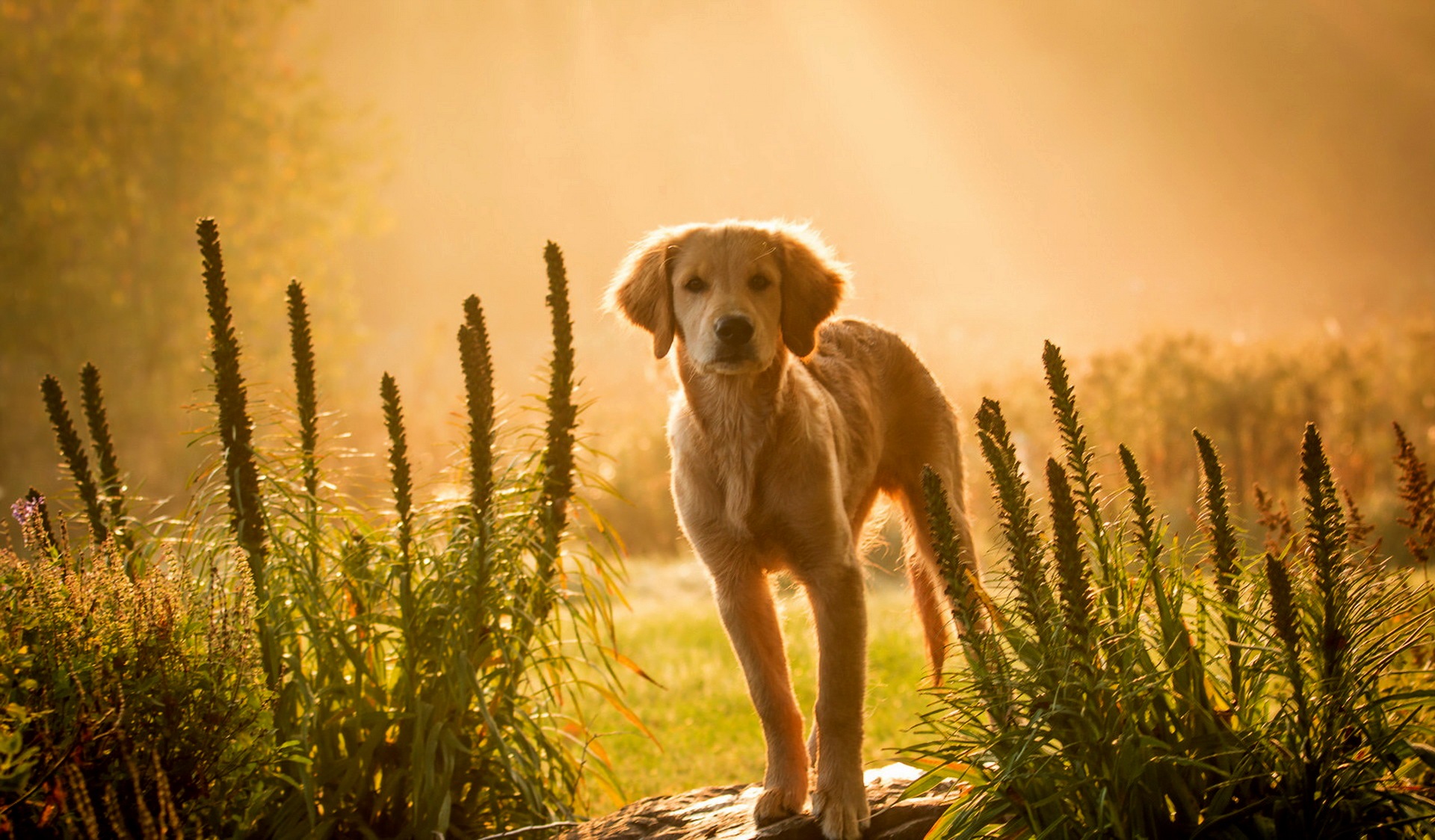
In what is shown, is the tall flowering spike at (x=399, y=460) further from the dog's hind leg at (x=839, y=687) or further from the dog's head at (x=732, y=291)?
the dog's hind leg at (x=839, y=687)

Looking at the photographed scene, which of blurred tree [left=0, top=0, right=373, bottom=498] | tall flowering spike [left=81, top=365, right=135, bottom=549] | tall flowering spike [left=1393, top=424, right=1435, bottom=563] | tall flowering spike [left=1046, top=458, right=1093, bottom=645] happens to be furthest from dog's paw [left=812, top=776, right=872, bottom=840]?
blurred tree [left=0, top=0, right=373, bottom=498]

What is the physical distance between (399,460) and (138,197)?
43.6ft

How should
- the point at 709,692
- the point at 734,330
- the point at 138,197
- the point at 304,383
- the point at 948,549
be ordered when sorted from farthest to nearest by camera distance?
the point at 138,197, the point at 709,692, the point at 304,383, the point at 734,330, the point at 948,549

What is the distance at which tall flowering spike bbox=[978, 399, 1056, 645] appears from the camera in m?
2.03

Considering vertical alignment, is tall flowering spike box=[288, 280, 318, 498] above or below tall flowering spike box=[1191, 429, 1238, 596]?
above

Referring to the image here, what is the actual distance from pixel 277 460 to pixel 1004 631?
241 cm

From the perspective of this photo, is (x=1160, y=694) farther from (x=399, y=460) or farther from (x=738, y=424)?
(x=399, y=460)

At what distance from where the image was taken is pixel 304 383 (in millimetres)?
3402

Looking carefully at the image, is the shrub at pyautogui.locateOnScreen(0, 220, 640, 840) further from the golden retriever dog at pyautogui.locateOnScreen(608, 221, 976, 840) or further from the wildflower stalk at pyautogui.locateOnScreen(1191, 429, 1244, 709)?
the wildflower stalk at pyautogui.locateOnScreen(1191, 429, 1244, 709)

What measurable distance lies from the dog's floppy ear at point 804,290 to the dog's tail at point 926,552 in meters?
0.76

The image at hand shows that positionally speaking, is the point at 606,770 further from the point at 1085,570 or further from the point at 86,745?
the point at 1085,570

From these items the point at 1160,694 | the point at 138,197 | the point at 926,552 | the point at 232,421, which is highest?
the point at 138,197

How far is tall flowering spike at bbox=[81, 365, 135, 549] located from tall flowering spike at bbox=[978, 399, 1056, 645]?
2.86m

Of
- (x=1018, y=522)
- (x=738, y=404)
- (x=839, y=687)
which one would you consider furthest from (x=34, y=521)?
(x=1018, y=522)
